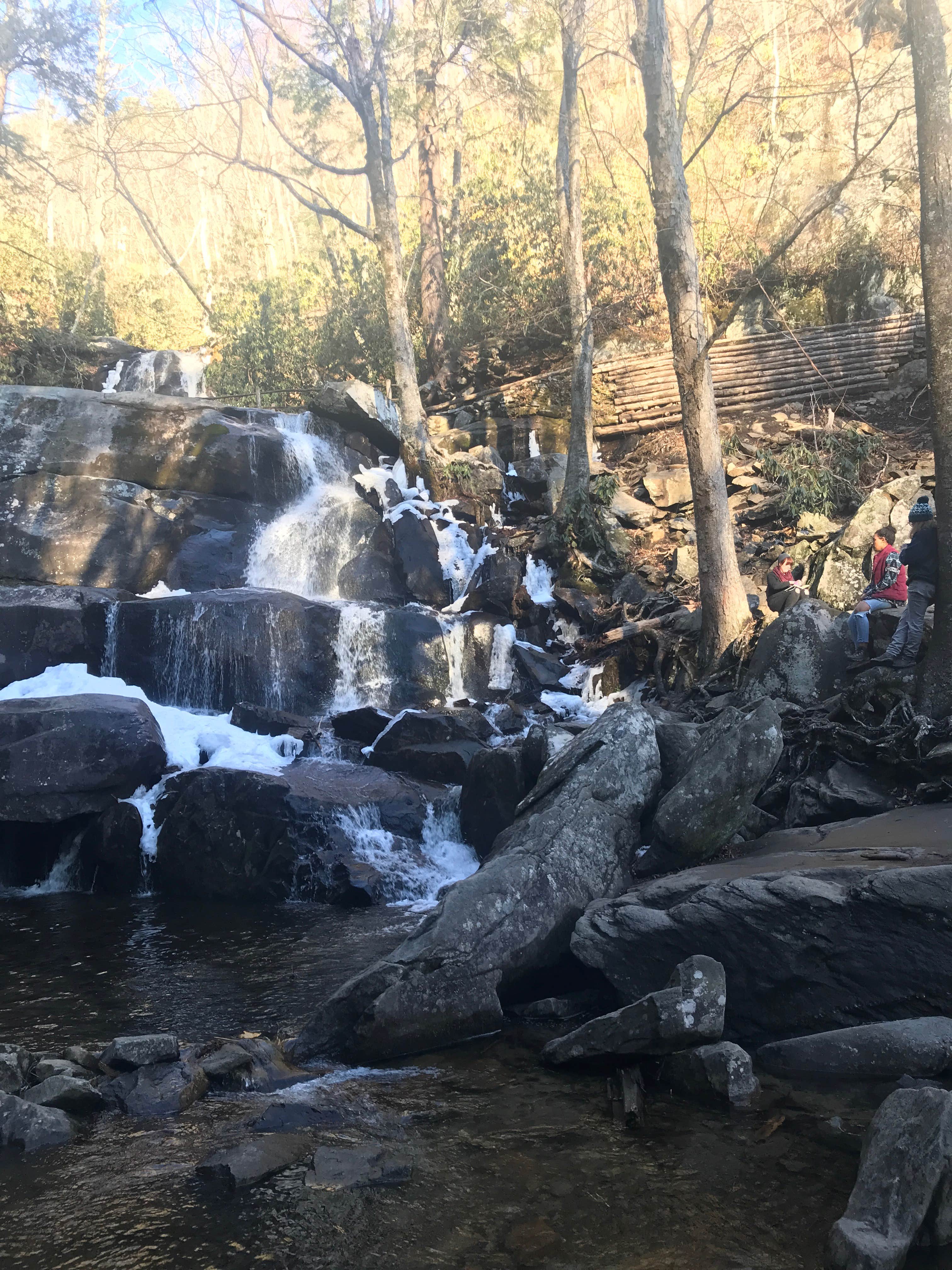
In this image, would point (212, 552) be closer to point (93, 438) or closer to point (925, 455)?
point (93, 438)

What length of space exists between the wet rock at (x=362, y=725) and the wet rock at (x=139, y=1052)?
6.95 metres

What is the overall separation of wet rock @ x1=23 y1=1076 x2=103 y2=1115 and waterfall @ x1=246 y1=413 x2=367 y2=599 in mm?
10731

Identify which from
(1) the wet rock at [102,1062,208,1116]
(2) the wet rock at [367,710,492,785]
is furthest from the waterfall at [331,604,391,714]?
(1) the wet rock at [102,1062,208,1116]

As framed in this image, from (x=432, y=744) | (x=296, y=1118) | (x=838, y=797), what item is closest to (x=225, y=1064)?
(x=296, y=1118)

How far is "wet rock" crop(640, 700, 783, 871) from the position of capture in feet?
21.1

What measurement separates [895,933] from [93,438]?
16082 mm

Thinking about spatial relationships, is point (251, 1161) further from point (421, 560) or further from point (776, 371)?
point (776, 371)

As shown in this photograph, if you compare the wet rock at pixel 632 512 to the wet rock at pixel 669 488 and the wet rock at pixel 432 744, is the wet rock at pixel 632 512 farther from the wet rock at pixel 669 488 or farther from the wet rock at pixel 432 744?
the wet rock at pixel 432 744

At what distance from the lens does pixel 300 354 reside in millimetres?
24375

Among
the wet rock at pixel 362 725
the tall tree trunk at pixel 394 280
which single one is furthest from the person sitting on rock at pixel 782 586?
the tall tree trunk at pixel 394 280

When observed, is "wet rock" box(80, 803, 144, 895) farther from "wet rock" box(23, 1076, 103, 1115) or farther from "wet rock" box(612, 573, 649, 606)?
"wet rock" box(612, 573, 649, 606)

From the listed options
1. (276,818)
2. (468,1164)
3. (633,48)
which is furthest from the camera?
(633,48)

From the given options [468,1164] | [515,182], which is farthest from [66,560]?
[515,182]

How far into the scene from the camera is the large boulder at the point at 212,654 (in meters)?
12.8
